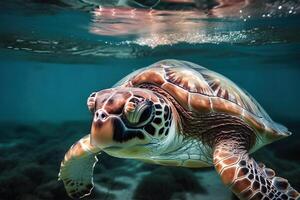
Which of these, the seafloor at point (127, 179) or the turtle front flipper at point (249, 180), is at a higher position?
the turtle front flipper at point (249, 180)

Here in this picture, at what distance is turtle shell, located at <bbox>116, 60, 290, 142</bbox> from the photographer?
12.1 feet

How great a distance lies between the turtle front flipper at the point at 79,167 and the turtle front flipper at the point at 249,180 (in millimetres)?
1743

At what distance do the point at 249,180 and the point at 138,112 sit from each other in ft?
4.25

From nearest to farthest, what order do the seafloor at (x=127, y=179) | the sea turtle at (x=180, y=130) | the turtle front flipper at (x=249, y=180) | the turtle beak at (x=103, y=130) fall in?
1. the turtle beak at (x=103, y=130)
2. the sea turtle at (x=180, y=130)
3. the turtle front flipper at (x=249, y=180)
4. the seafloor at (x=127, y=179)

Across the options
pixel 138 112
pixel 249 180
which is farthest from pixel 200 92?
pixel 138 112

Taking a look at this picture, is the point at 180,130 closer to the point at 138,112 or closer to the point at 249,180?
the point at 249,180

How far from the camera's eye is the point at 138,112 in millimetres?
2637

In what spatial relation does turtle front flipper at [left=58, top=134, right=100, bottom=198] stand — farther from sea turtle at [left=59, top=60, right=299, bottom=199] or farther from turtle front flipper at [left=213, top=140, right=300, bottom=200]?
turtle front flipper at [left=213, top=140, right=300, bottom=200]

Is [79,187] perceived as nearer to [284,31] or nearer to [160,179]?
[160,179]

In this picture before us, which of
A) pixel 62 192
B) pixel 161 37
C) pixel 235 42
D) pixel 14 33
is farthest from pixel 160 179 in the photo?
pixel 235 42

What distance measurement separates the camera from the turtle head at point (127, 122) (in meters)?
2.56

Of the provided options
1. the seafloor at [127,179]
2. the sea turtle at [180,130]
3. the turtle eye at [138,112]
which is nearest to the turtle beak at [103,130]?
the sea turtle at [180,130]

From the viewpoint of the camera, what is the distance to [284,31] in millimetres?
14055

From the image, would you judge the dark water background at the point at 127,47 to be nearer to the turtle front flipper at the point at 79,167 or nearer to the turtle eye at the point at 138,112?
the turtle front flipper at the point at 79,167
